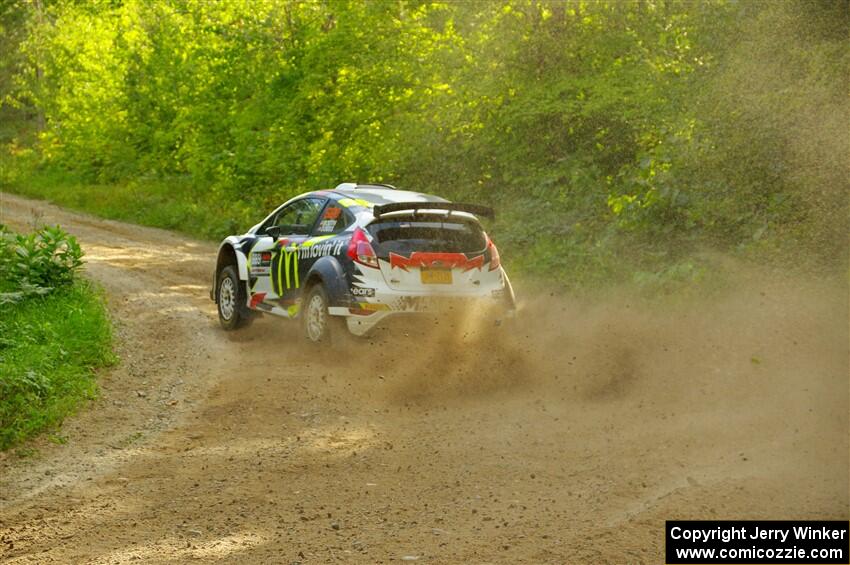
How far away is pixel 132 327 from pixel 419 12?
9153 millimetres

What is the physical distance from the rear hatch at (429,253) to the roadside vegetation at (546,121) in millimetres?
3220

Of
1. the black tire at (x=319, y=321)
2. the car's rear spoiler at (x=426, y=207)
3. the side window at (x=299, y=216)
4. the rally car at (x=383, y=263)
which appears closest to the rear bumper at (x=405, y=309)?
the rally car at (x=383, y=263)

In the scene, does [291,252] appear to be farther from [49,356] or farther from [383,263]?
[49,356]

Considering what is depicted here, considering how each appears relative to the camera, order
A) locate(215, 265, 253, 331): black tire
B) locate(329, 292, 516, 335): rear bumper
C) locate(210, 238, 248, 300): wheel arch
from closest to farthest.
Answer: locate(329, 292, 516, 335): rear bumper
locate(210, 238, 248, 300): wheel arch
locate(215, 265, 253, 331): black tire

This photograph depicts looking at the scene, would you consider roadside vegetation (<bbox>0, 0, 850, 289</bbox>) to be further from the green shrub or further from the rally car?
the green shrub

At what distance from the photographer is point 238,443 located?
8.55m

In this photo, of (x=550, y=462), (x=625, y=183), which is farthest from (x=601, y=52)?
(x=550, y=462)

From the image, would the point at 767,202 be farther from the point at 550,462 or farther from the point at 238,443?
the point at 238,443

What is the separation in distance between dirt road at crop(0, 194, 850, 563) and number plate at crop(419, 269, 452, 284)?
1.76ft

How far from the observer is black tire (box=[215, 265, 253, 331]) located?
12844 mm

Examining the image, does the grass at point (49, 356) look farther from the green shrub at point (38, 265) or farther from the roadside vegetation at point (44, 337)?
the green shrub at point (38, 265)

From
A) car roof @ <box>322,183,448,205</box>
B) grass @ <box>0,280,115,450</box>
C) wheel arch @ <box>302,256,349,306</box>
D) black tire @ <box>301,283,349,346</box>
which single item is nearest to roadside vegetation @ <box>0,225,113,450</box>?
Result: grass @ <box>0,280,115,450</box>

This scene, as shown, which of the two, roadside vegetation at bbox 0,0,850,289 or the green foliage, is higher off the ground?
roadside vegetation at bbox 0,0,850,289

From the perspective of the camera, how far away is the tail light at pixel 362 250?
10.6 m
